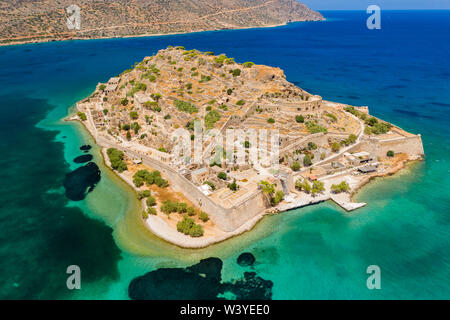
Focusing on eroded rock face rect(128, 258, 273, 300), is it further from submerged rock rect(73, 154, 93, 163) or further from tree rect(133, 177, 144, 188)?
submerged rock rect(73, 154, 93, 163)

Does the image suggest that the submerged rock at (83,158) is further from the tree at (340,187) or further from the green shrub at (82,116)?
the tree at (340,187)

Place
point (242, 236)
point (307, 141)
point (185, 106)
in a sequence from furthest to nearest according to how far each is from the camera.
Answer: point (185, 106) → point (307, 141) → point (242, 236)

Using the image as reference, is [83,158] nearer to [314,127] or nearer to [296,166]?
[296,166]

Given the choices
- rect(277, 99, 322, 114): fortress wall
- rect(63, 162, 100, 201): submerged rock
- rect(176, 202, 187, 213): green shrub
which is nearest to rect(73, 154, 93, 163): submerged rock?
rect(63, 162, 100, 201): submerged rock

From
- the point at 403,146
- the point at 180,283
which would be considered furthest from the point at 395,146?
the point at 180,283

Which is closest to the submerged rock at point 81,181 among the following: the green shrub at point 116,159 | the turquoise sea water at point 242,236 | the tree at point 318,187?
the turquoise sea water at point 242,236
